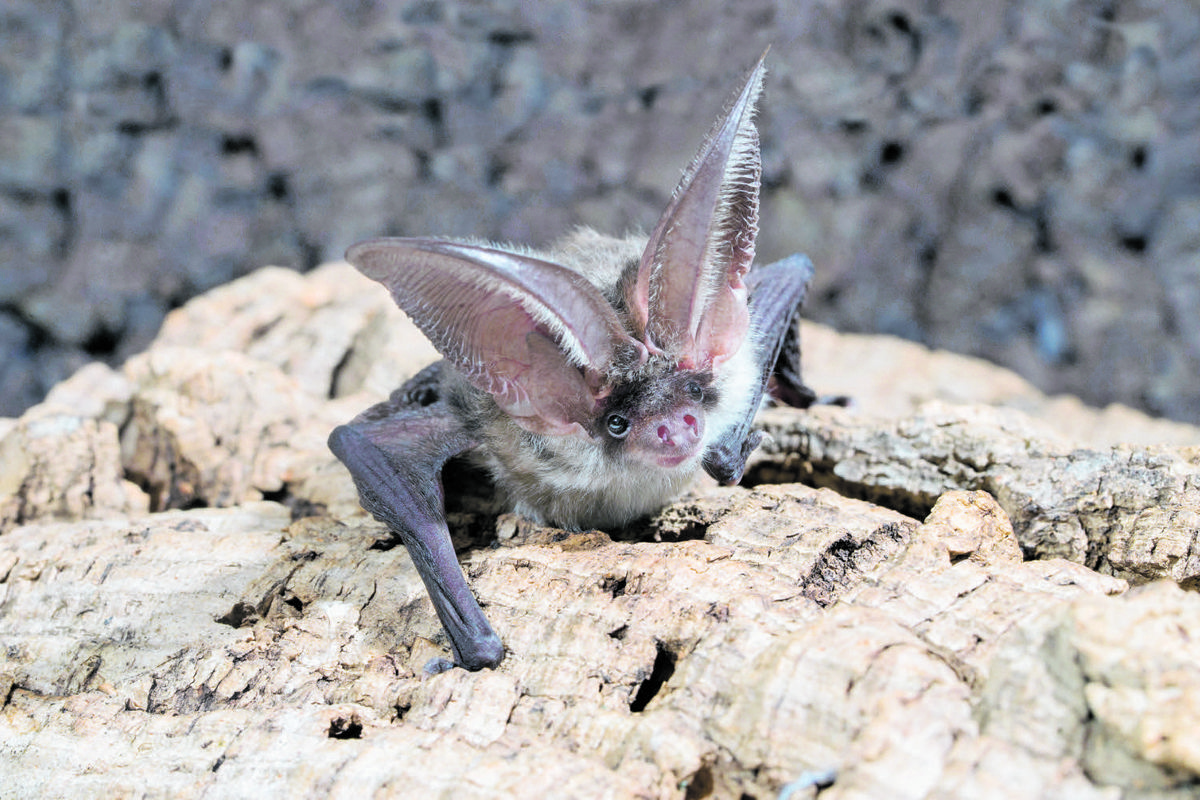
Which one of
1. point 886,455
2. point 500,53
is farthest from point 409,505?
point 500,53

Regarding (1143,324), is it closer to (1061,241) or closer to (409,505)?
(1061,241)

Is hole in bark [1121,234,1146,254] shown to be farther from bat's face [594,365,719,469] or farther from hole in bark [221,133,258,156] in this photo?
hole in bark [221,133,258,156]

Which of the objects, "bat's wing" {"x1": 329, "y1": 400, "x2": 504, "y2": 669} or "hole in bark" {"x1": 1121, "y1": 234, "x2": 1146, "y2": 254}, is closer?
"bat's wing" {"x1": 329, "y1": 400, "x2": 504, "y2": 669}

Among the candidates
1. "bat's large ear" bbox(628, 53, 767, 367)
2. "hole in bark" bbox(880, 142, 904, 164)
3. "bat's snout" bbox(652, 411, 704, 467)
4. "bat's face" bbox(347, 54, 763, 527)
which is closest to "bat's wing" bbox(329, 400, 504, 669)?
"bat's face" bbox(347, 54, 763, 527)

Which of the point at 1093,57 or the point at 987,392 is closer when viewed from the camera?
the point at 987,392

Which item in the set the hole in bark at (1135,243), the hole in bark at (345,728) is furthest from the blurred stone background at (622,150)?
the hole in bark at (345,728)

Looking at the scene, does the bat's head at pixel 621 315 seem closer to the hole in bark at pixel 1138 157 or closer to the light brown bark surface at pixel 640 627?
the light brown bark surface at pixel 640 627
